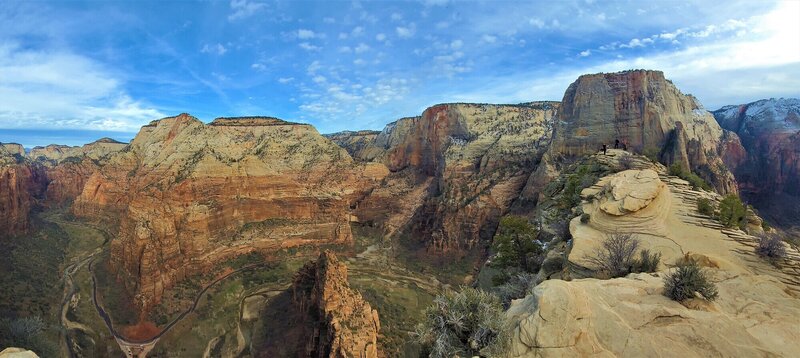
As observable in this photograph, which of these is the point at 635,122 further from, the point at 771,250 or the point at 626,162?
the point at 771,250

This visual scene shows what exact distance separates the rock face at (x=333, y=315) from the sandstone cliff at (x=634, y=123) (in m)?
29.1

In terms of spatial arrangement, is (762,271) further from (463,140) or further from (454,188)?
(463,140)

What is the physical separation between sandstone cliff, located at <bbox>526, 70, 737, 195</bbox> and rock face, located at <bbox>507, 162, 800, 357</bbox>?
27.4 m

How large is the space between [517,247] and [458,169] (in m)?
41.6

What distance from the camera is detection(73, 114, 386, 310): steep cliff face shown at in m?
37.6

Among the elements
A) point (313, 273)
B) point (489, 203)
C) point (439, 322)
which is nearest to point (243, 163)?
point (313, 273)

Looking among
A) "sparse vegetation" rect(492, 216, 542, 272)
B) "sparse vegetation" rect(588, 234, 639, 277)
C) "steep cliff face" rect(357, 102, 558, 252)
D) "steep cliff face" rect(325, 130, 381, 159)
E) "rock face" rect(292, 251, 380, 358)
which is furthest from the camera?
"steep cliff face" rect(325, 130, 381, 159)

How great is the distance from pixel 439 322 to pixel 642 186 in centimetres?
1691

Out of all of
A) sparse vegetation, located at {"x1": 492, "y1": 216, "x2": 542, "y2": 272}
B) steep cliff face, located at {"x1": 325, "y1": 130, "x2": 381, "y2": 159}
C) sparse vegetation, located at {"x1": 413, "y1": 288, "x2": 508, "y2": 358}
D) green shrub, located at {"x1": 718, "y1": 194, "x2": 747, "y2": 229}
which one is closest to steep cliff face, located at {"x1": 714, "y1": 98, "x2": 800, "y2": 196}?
green shrub, located at {"x1": 718, "y1": 194, "x2": 747, "y2": 229}

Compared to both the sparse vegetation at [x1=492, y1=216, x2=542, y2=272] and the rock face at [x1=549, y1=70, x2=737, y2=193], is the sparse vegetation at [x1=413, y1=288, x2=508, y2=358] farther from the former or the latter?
the rock face at [x1=549, y1=70, x2=737, y2=193]

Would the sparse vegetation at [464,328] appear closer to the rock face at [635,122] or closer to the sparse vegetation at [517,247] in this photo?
the sparse vegetation at [517,247]

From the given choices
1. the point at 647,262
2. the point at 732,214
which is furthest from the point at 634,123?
the point at 647,262

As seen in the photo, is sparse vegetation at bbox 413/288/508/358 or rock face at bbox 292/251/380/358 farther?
rock face at bbox 292/251/380/358

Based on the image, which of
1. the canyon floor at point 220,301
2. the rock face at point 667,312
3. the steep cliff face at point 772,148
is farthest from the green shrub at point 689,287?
the steep cliff face at point 772,148
